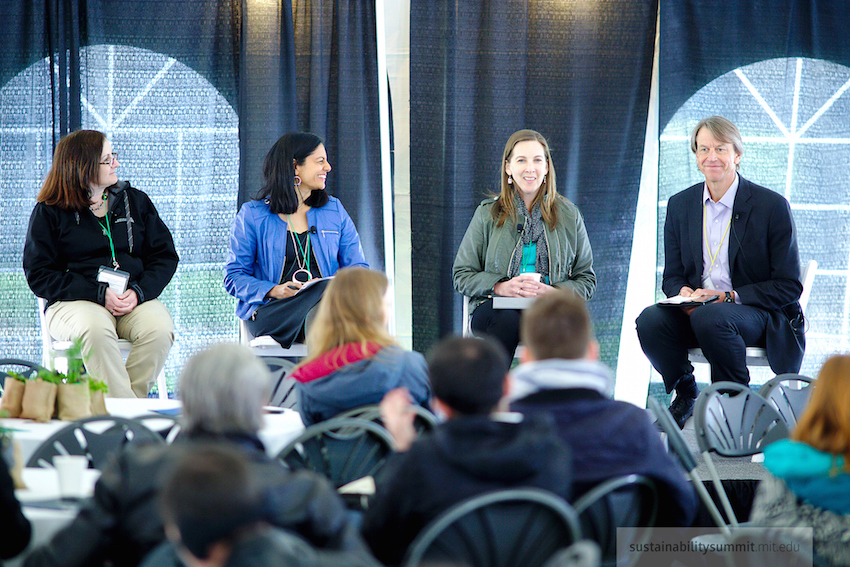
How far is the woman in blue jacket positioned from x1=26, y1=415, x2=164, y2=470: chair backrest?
1.91m

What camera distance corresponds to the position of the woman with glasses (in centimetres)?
381

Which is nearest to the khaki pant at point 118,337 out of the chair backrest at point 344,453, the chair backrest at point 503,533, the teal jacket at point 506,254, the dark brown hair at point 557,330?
the teal jacket at point 506,254

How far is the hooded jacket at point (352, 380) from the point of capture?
2289mm

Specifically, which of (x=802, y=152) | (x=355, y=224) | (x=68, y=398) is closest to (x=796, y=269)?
(x=802, y=152)

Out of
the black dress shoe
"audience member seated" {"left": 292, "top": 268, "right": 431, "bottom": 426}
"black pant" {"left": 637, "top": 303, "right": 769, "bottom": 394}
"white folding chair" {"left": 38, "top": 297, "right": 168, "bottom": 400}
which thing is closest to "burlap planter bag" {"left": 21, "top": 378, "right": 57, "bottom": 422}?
"audience member seated" {"left": 292, "top": 268, "right": 431, "bottom": 426}

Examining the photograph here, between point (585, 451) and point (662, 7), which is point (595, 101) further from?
point (585, 451)

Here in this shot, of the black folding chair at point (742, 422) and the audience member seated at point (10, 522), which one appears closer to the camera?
the audience member seated at point (10, 522)

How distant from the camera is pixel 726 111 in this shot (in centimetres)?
452

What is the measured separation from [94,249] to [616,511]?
3.03 meters

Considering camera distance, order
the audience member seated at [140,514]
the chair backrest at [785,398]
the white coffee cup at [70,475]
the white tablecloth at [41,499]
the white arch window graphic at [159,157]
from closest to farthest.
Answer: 1. the audience member seated at [140,514]
2. the white tablecloth at [41,499]
3. the white coffee cup at [70,475]
4. the chair backrest at [785,398]
5. the white arch window graphic at [159,157]

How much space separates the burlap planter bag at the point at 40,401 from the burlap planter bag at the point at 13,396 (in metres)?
0.05

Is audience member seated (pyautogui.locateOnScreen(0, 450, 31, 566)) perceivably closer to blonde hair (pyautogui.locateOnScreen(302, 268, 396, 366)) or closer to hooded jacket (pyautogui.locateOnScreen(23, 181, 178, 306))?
blonde hair (pyautogui.locateOnScreen(302, 268, 396, 366))

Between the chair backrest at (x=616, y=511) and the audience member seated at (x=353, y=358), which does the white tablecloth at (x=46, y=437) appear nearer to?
the audience member seated at (x=353, y=358)

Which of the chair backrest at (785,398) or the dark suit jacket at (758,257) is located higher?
the dark suit jacket at (758,257)
